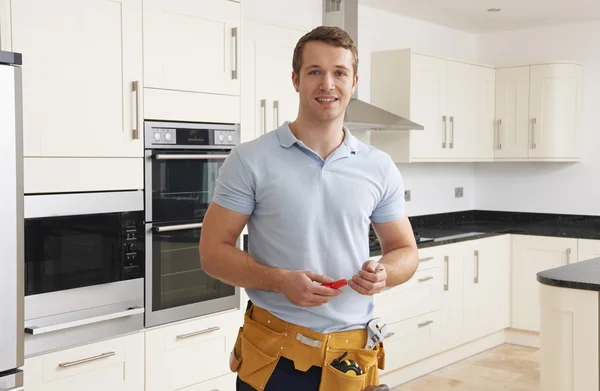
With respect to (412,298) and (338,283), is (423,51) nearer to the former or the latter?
(412,298)

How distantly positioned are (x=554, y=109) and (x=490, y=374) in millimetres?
2108

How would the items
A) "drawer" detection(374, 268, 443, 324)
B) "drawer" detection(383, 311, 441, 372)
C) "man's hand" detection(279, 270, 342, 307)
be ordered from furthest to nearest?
"drawer" detection(383, 311, 441, 372), "drawer" detection(374, 268, 443, 324), "man's hand" detection(279, 270, 342, 307)

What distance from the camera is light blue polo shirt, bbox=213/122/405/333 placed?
1.82 m

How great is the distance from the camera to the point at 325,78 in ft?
5.85

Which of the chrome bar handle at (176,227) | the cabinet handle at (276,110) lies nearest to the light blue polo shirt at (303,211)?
the chrome bar handle at (176,227)

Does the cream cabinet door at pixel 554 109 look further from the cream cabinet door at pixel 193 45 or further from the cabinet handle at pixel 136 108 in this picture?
the cabinet handle at pixel 136 108

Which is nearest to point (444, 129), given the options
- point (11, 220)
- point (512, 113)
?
point (512, 113)

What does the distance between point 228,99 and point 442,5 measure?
2.30 meters

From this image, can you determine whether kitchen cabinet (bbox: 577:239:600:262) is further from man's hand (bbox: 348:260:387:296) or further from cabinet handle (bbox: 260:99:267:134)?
man's hand (bbox: 348:260:387:296)

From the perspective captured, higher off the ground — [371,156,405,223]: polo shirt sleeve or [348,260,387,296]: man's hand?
[371,156,405,223]: polo shirt sleeve

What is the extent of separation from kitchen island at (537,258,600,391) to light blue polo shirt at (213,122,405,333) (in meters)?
1.38

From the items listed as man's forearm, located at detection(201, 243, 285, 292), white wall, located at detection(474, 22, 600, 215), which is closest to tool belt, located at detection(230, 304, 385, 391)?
man's forearm, located at detection(201, 243, 285, 292)

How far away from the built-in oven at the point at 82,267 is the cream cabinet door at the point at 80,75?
0.21 meters

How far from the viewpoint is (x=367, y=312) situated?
1.91 m
